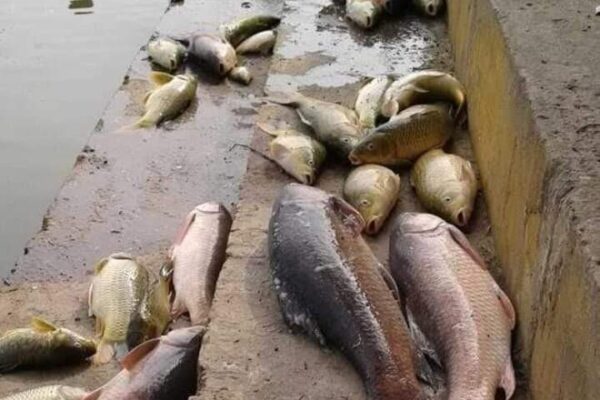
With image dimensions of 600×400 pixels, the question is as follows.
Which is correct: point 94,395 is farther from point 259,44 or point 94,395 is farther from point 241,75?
point 259,44

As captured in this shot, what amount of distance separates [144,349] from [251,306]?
1.72 feet

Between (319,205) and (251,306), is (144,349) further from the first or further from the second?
(319,205)

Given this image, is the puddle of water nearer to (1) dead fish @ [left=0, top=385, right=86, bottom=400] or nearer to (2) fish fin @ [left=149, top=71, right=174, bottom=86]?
(2) fish fin @ [left=149, top=71, right=174, bottom=86]

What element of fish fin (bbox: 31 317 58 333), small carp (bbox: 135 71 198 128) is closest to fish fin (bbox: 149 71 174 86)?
small carp (bbox: 135 71 198 128)

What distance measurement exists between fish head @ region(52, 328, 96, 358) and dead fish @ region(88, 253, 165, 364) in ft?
0.17

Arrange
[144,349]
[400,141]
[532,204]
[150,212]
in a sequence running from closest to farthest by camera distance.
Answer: [532,204] < [144,349] < [400,141] < [150,212]

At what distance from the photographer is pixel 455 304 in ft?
13.6

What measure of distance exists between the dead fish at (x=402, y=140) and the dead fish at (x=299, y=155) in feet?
0.73

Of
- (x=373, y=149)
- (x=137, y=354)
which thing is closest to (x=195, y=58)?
(x=373, y=149)

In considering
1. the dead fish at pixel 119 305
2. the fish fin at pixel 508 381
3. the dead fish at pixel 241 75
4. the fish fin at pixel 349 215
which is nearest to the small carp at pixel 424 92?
the fish fin at pixel 349 215

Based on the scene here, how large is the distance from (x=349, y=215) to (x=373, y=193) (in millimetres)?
527

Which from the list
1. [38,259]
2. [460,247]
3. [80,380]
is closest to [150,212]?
[38,259]

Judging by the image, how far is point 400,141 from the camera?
5738 millimetres

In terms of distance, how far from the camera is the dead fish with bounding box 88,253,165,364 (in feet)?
16.2
